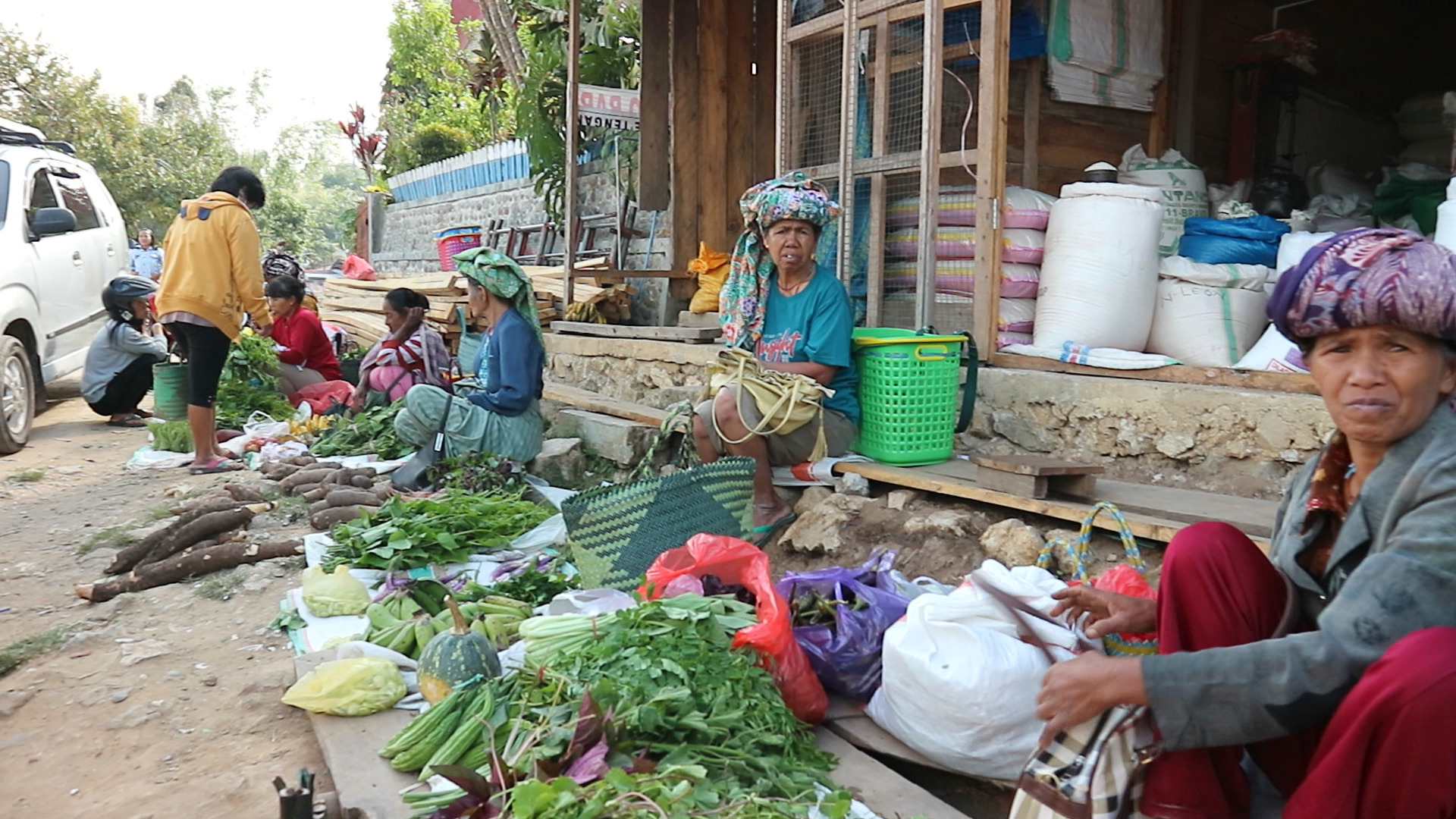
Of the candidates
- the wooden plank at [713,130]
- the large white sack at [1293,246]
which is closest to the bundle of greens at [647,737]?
the large white sack at [1293,246]

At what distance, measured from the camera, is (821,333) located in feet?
13.3

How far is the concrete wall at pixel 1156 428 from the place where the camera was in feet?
10.9

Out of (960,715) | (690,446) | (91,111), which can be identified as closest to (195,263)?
(690,446)

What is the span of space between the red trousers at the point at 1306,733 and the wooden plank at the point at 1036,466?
4.83ft

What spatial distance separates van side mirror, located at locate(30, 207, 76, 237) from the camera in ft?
23.0

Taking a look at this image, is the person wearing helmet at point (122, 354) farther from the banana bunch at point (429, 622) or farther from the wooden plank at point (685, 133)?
the banana bunch at point (429, 622)

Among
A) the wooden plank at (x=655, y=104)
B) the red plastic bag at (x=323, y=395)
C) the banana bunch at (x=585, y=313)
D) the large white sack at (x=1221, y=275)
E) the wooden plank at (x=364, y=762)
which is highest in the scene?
the wooden plank at (x=655, y=104)

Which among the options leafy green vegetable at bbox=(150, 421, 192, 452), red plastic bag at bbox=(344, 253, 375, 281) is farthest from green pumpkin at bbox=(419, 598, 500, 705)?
red plastic bag at bbox=(344, 253, 375, 281)

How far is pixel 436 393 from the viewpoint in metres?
5.28

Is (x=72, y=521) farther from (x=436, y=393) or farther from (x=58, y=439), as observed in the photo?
(x=58, y=439)

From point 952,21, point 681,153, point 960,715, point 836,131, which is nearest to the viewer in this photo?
point 960,715

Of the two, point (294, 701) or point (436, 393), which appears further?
point (436, 393)

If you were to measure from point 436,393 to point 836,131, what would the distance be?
261cm

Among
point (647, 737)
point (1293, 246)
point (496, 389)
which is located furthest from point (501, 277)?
point (1293, 246)
